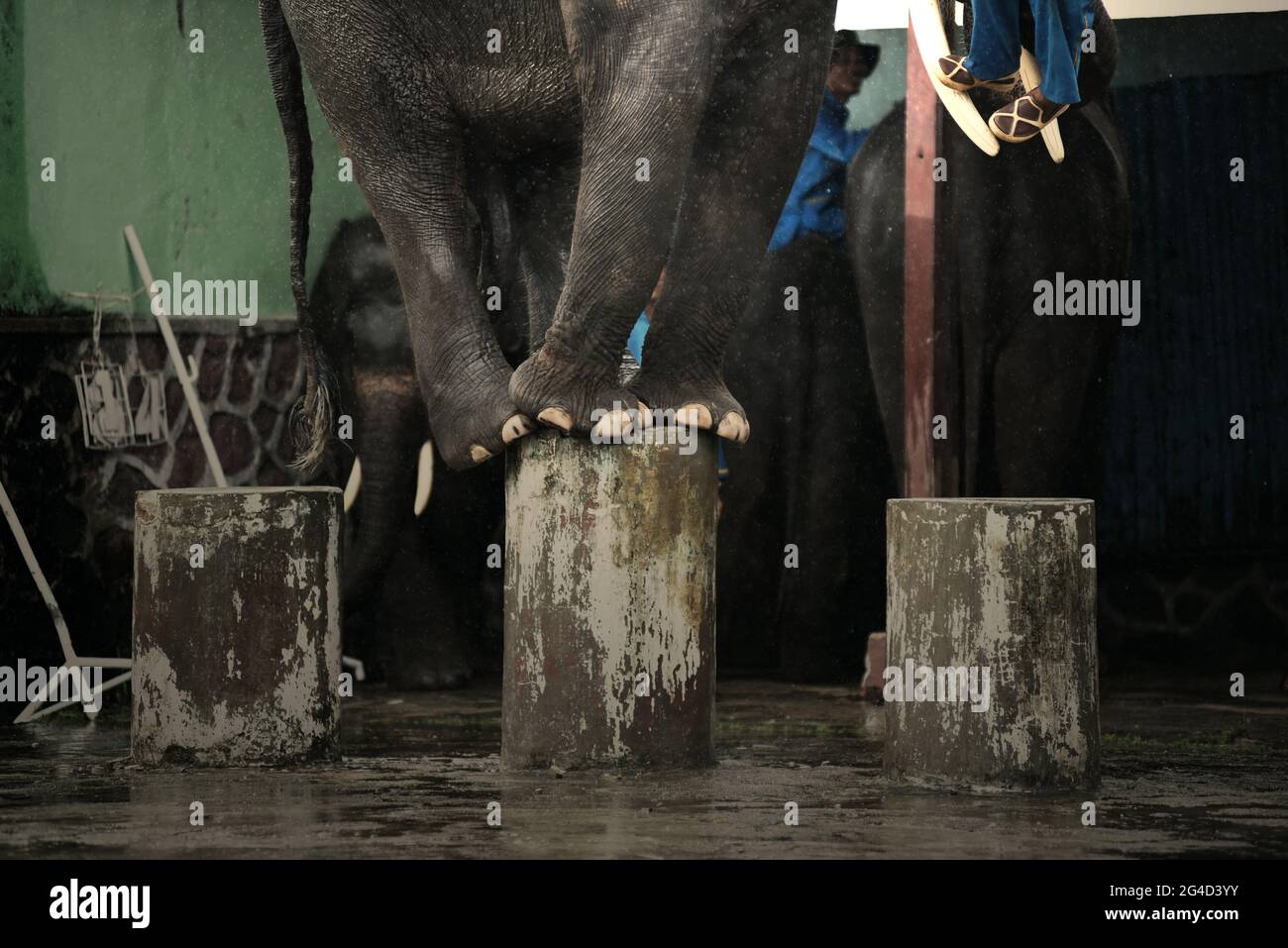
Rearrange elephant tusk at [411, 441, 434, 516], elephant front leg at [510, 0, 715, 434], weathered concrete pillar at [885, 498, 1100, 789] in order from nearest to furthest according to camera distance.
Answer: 1. weathered concrete pillar at [885, 498, 1100, 789]
2. elephant front leg at [510, 0, 715, 434]
3. elephant tusk at [411, 441, 434, 516]

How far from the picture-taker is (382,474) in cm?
796

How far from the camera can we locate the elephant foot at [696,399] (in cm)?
548

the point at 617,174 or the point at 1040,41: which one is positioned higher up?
the point at 1040,41

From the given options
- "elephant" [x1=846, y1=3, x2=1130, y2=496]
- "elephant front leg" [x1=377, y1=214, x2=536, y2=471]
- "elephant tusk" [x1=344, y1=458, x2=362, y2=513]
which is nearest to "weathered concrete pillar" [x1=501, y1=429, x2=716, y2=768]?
"elephant front leg" [x1=377, y1=214, x2=536, y2=471]

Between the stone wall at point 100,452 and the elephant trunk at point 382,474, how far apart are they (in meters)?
0.84

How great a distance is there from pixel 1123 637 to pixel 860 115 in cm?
215

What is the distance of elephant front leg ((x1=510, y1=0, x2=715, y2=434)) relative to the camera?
5.26 metres

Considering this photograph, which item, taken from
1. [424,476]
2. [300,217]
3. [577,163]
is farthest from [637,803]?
[424,476]

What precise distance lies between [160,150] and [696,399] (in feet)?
13.4

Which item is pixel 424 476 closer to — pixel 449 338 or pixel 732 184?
pixel 449 338

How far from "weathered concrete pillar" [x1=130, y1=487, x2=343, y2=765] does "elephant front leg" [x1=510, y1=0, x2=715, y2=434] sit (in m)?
0.70

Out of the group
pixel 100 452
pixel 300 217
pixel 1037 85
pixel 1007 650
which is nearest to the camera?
pixel 1007 650

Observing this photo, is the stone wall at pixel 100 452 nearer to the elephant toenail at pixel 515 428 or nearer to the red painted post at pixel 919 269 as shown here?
the red painted post at pixel 919 269

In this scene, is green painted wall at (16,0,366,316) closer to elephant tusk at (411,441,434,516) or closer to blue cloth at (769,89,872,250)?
elephant tusk at (411,441,434,516)
